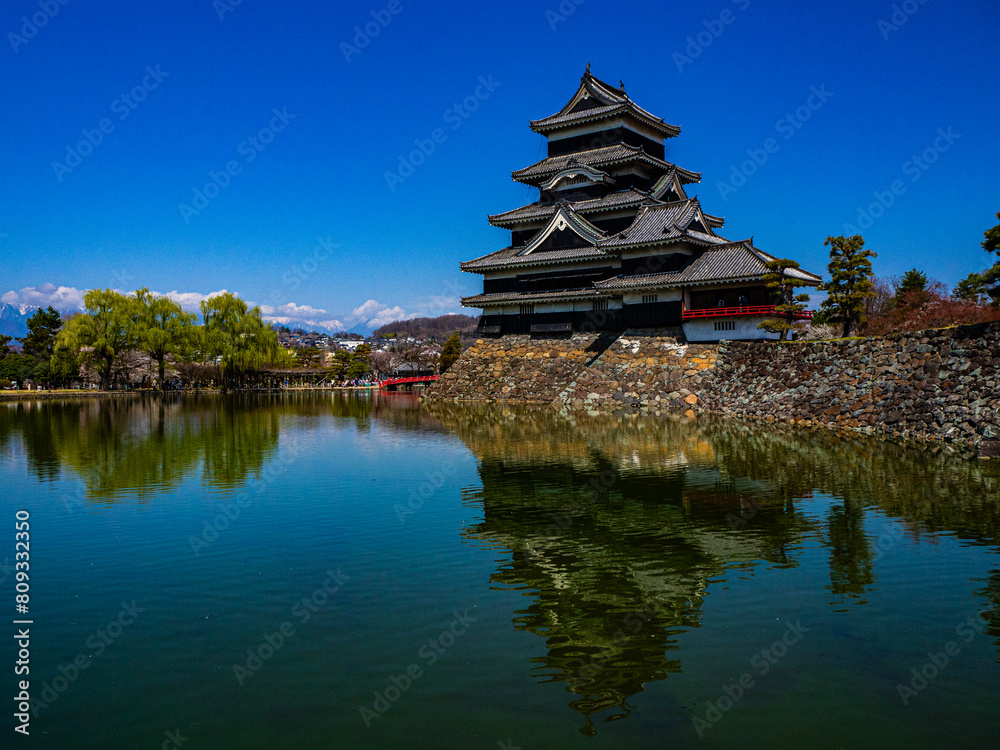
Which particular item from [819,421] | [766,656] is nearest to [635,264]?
[819,421]

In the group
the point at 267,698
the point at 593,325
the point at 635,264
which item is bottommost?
the point at 267,698

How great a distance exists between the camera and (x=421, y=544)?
418 inches

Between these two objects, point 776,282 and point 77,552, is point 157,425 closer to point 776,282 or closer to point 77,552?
point 77,552

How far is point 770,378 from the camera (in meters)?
30.6

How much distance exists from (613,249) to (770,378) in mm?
12169

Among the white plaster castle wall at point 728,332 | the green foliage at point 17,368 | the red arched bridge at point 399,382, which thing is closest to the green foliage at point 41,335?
the green foliage at point 17,368

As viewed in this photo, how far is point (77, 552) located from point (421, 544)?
192 inches

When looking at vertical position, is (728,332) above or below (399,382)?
above

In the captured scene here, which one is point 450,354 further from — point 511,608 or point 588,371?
point 511,608

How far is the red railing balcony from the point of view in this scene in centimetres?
3397

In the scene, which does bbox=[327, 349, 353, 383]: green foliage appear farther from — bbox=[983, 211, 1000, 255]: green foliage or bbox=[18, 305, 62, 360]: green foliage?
bbox=[983, 211, 1000, 255]: green foliage

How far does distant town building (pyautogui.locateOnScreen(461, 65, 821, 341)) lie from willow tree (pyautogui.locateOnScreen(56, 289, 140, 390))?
108 ft

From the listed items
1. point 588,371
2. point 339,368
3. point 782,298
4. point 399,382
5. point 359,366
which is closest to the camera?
point 782,298

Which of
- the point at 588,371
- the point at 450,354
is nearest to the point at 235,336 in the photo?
the point at 450,354
